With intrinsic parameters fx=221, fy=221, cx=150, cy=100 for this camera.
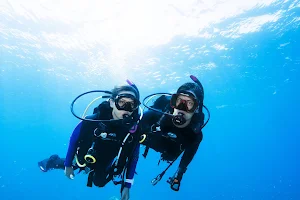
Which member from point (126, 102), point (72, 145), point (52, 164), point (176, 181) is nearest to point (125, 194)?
point (176, 181)

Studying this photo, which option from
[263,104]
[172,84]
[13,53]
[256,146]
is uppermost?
[256,146]

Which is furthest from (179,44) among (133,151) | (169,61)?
(133,151)

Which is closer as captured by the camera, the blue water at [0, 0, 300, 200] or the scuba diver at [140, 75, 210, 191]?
the scuba diver at [140, 75, 210, 191]

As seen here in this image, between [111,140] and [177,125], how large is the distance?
1643 mm

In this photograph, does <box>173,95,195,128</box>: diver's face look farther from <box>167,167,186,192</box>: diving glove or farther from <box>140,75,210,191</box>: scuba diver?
<box>167,167,186,192</box>: diving glove

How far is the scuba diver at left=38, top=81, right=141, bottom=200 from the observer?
536cm

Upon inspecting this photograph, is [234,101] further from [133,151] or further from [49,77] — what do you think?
[133,151]

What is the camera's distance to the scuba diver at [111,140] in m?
5.36

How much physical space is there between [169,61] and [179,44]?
11.3ft

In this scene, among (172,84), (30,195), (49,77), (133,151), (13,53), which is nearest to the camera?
(133,151)

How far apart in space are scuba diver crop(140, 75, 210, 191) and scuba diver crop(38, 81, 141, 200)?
16.2 inches

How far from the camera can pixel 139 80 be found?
30062 mm

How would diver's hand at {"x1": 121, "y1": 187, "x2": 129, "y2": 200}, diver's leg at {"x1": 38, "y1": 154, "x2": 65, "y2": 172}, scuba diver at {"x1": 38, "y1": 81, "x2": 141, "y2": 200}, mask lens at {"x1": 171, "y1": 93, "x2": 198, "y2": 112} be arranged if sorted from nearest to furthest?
mask lens at {"x1": 171, "y1": 93, "x2": 198, "y2": 112}
scuba diver at {"x1": 38, "y1": 81, "x2": 141, "y2": 200}
diver's hand at {"x1": 121, "y1": 187, "x2": 129, "y2": 200}
diver's leg at {"x1": 38, "y1": 154, "x2": 65, "y2": 172}

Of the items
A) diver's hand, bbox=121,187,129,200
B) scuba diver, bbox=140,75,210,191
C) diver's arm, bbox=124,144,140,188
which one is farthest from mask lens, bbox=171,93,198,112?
diver's hand, bbox=121,187,129,200
